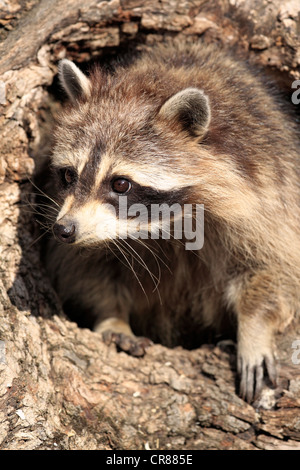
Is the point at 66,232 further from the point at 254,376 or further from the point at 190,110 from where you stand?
the point at 254,376

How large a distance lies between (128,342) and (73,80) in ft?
5.76

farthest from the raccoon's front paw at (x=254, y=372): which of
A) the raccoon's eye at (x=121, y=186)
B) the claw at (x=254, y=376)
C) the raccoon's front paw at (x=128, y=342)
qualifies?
the raccoon's eye at (x=121, y=186)

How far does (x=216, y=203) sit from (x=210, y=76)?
0.90 meters

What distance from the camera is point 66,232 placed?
2.99m

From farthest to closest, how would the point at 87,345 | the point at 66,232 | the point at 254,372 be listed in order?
the point at 87,345, the point at 254,372, the point at 66,232

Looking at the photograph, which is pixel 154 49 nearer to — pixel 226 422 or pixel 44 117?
pixel 44 117

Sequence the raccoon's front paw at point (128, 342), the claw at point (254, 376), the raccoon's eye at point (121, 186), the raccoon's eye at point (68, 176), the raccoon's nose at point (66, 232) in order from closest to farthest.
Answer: the raccoon's nose at point (66, 232) < the raccoon's eye at point (121, 186) < the raccoon's eye at point (68, 176) < the claw at point (254, 376) < the raccoon's front paw at point (128, 342)

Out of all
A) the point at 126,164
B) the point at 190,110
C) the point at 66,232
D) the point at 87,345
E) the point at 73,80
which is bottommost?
the point at 87,345

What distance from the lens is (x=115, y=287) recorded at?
14.1 feet

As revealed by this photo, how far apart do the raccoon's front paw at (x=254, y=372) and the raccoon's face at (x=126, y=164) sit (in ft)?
3.72

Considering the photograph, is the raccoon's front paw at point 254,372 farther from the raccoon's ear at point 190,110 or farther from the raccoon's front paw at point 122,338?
the raccoon's ear at point 190,110

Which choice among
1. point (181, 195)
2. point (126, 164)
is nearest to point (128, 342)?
point (181, 195)

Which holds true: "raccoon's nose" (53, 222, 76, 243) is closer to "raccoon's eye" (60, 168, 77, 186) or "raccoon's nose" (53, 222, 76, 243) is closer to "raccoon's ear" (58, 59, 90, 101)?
"raccoon's eye" (60, 168, 77, 186)

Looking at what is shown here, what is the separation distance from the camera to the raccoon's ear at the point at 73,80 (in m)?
3.45
